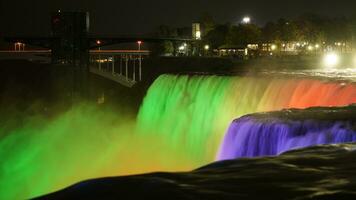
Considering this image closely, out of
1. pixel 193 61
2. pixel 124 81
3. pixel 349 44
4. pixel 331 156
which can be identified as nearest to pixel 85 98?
pixel 124 81

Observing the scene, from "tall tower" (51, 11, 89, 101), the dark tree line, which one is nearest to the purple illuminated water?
"tall tower" (51, 11, 89, 101)

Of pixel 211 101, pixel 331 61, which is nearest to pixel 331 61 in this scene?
pixel 331 61

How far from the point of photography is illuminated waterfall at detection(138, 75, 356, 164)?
1936 centimetres

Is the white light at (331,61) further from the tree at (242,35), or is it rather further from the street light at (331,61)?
the tree at (242,35)

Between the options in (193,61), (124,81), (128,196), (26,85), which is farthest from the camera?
(26,85)

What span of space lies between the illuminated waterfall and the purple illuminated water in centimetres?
531

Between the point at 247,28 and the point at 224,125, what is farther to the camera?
the point at 247,28

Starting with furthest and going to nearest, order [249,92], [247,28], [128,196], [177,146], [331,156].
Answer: [247,28] → [177,146] → [249,92] → [331,156] → [128,196]

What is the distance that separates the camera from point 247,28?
234 feet

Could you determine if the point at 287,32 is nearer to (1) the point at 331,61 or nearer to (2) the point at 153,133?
(1) the point at 331,61

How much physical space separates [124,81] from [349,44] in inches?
1359

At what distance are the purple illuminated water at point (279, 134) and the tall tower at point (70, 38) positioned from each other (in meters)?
46.9

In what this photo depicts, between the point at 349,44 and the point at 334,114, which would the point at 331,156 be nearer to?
the point at 334,114

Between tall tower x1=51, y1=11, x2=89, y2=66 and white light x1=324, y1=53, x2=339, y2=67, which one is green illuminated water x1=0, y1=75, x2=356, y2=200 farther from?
tall tower x1=51, y1=11, x2=89, y2=66
